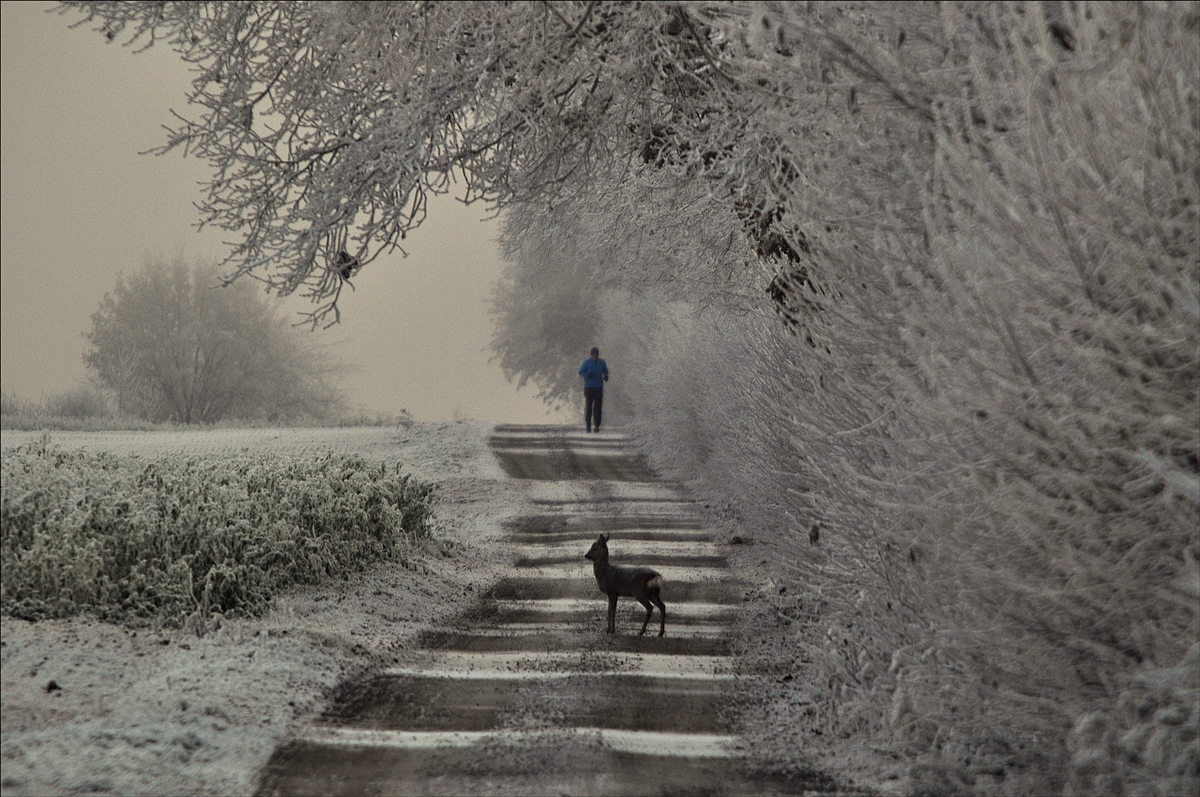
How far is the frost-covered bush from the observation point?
5469 mm

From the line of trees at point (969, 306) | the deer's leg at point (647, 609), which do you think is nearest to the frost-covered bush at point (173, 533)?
the line of trees at point (969, 306)

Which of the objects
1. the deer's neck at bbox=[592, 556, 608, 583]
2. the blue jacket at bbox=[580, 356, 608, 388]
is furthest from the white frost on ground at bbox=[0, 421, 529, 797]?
the blue jacket at bbox=[580, 356, 608, 388]

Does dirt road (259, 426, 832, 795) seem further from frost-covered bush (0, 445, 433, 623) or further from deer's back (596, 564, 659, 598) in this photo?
frost-covered bush (0, 445, 433, 623)

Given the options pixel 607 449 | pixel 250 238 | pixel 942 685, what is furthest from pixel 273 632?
pixel 607 449

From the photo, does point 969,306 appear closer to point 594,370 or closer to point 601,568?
point 601,568

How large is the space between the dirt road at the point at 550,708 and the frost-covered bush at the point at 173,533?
4.00 feet

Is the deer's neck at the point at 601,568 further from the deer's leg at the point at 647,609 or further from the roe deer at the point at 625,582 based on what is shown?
the deer's leg at the point at 647,609

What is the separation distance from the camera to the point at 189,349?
29.3 meters

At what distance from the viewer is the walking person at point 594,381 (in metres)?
20.5

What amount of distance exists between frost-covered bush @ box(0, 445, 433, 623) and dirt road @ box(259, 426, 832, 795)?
1220mm

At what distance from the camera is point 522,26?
19.5 feet

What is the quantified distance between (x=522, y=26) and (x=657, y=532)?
6931 mm

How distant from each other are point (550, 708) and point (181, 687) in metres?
1.94

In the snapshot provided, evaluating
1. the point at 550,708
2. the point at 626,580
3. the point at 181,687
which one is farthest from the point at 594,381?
the point at 181,687
